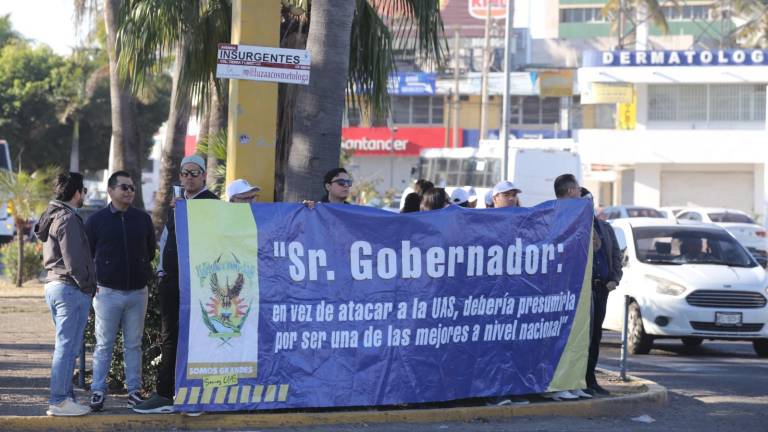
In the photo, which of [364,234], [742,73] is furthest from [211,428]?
[742,73]

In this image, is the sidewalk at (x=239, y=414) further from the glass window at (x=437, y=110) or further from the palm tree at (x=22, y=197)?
the glass window at (x=437, y=110)

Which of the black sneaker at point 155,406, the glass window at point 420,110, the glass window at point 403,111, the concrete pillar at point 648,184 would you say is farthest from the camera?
the glass window at point 403,111

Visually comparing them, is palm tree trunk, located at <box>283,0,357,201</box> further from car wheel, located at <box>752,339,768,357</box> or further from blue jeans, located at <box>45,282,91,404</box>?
car wheel, located at <box>752,339,768,357</box>

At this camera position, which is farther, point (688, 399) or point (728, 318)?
point (728, 318)

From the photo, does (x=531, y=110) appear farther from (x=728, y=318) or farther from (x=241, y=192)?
(x=241, y=192)

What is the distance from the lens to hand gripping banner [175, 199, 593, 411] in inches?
343

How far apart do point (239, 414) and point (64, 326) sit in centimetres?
141

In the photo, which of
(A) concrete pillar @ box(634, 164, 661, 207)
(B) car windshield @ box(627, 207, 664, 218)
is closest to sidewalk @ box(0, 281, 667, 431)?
(B) car windshield @ box(627, 207, 664, 218)

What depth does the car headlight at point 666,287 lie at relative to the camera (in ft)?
48.3

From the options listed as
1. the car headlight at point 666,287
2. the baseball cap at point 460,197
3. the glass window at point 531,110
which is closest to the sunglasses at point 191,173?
the baseball cap at point 460,197

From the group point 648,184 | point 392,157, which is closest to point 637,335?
point 648,184

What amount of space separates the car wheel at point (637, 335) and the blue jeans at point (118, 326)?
25.6 feet

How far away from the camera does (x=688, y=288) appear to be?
14688mm

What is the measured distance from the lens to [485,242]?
31.9ft
